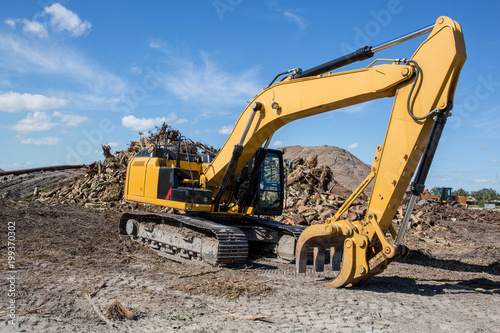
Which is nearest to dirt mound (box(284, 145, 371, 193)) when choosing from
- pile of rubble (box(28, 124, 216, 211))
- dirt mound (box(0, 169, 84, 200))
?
→ pile of rubble (box(28, 124, 216, 211))

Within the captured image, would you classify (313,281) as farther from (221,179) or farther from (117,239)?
(117,239)

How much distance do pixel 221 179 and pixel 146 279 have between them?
2.82 meters

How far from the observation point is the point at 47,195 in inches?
728

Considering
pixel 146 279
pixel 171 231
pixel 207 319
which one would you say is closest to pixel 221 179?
pixel 171 231

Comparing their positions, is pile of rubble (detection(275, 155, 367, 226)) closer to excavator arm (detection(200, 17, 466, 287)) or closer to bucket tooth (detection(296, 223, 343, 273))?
bucket tooth (detection(296, 223, 343, 273))

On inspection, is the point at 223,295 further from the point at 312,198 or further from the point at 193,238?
the point at 312,198

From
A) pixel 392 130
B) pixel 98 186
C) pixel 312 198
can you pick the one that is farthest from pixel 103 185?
pixel 392 130

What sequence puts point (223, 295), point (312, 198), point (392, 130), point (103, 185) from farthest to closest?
point (103, 185), point (312, 198), point (392, 130), point (223, 295)

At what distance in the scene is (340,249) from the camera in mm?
5887

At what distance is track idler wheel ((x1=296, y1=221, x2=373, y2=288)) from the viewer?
17.7ft

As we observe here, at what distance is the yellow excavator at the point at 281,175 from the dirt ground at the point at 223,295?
0.45 metres

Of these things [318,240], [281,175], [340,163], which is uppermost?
[340,163]

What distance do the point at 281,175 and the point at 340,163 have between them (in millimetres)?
28371

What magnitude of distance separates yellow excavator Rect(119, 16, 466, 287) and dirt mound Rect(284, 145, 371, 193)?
2052cm
